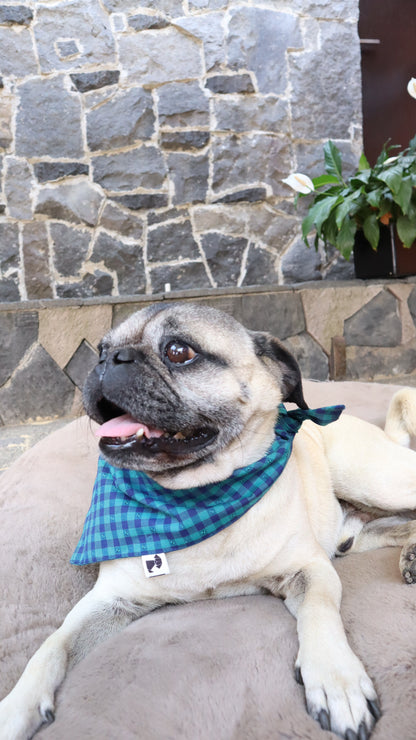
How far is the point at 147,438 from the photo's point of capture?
1.22 metres

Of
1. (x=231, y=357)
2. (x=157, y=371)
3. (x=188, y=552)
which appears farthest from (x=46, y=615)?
(x=231, y=357)

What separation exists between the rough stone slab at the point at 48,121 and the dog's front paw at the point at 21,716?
12.6ft

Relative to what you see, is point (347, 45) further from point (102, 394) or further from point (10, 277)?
point (102, 394)

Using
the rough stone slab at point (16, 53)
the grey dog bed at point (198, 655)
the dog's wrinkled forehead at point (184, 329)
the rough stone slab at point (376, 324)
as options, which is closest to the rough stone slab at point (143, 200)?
the rough stone slab at point (16, 53)

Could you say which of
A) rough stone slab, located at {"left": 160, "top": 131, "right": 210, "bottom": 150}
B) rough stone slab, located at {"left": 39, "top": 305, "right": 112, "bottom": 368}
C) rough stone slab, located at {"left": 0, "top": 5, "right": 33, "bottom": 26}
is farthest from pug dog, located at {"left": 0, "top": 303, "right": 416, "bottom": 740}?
rough stone slab, located at {"left": 0, "top": 5, "right": 33, "bottom": 26}

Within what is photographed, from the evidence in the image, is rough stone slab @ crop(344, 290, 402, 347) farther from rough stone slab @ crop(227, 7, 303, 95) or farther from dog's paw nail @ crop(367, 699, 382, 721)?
dog's paw nail @ crop(367, 699, 382, 721)

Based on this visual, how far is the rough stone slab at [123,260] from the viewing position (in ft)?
13.6

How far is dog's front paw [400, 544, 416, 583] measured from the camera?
52.7 inches

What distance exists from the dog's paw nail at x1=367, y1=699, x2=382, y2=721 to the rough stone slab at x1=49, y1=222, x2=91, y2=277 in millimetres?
3656

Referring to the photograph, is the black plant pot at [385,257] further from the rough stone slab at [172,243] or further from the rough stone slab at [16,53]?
the rough stone slab at [16,53]

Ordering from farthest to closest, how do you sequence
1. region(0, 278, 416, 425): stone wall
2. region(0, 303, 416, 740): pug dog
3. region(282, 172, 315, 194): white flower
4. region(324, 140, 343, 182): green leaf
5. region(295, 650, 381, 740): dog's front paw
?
region(324, 140, 343, 182): green leaf → region(282, 172, 315, 194): white flower → region(0, 278, 416, 425): stone wall → region(0, 303, 416, 740): pug dog → region(295, 650, 381, 740): dog's front paw

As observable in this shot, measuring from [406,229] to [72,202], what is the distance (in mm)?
2419

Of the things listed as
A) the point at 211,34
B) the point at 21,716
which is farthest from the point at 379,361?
the point at 21,716

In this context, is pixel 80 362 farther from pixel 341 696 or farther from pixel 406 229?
pixel 341 696
